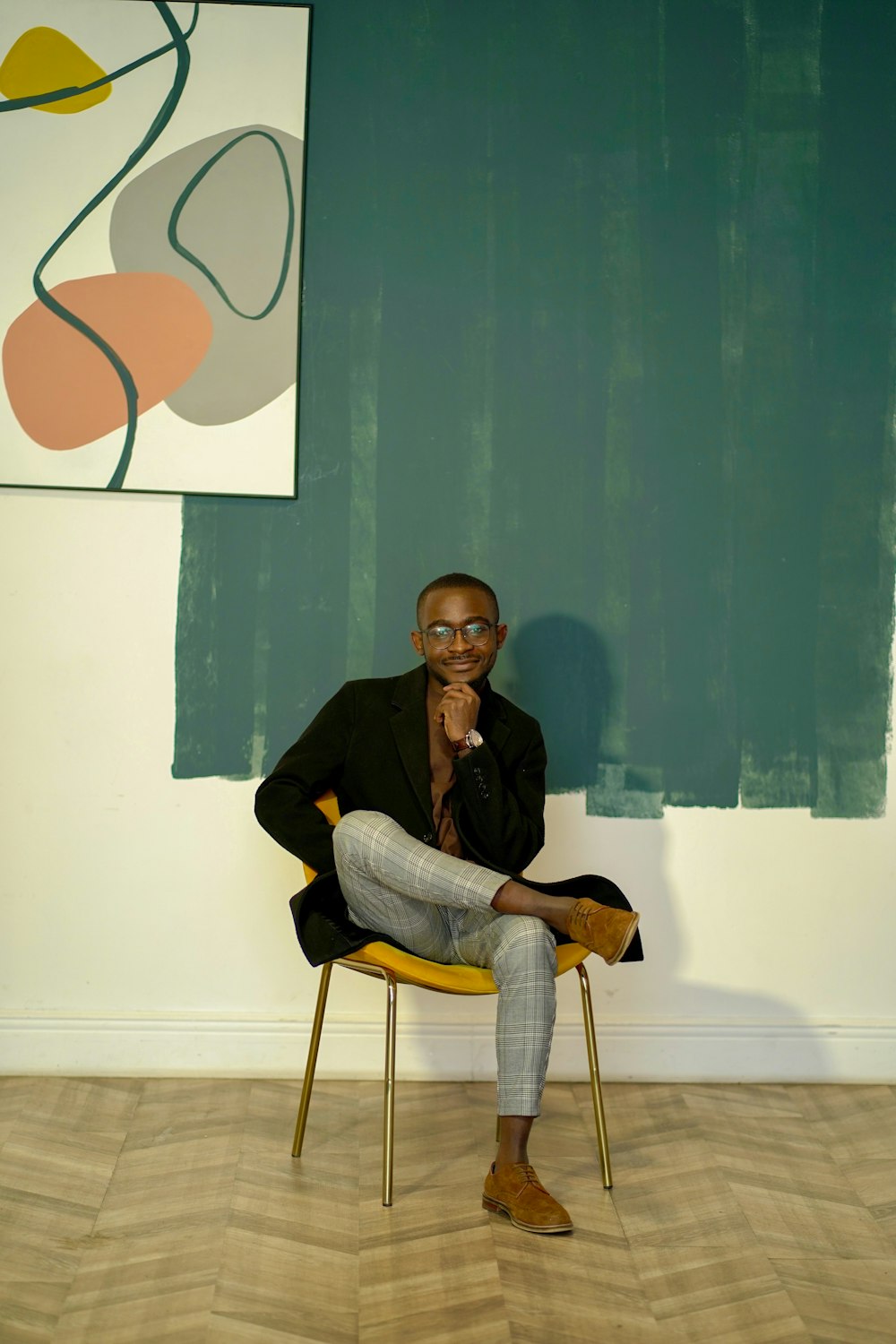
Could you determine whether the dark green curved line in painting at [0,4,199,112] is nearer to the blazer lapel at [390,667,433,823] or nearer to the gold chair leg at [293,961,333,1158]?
the blazer lapel at [390,667,433,823]

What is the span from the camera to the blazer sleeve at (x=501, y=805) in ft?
7.98

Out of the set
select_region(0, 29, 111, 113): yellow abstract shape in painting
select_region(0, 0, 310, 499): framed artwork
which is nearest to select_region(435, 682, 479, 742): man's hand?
select_region(0, 0, 310, 499): framed artwork

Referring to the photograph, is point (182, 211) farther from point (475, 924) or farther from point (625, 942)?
point (625, 942)

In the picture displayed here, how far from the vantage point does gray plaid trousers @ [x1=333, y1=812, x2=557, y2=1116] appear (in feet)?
7.26

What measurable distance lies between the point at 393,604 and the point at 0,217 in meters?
1.32

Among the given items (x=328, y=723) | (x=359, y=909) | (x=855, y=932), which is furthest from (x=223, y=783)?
(x=855, y=932)

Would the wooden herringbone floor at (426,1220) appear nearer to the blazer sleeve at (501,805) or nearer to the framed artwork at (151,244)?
the blazer sleeve at (501,805)

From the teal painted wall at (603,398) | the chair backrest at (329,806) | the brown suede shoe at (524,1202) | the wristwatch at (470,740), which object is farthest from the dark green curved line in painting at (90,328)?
the brown suede shoe at (524,1202)

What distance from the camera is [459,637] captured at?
255 cm

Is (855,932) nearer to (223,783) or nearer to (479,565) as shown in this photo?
(479,565)

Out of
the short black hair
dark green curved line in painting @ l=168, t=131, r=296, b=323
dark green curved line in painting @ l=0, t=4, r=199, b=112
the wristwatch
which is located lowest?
the wristwatch

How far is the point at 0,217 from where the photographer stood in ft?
9.57

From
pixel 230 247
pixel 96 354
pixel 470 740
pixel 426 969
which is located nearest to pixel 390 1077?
pixel 426 969

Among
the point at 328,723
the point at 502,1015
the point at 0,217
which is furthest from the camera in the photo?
the point at 0,217
